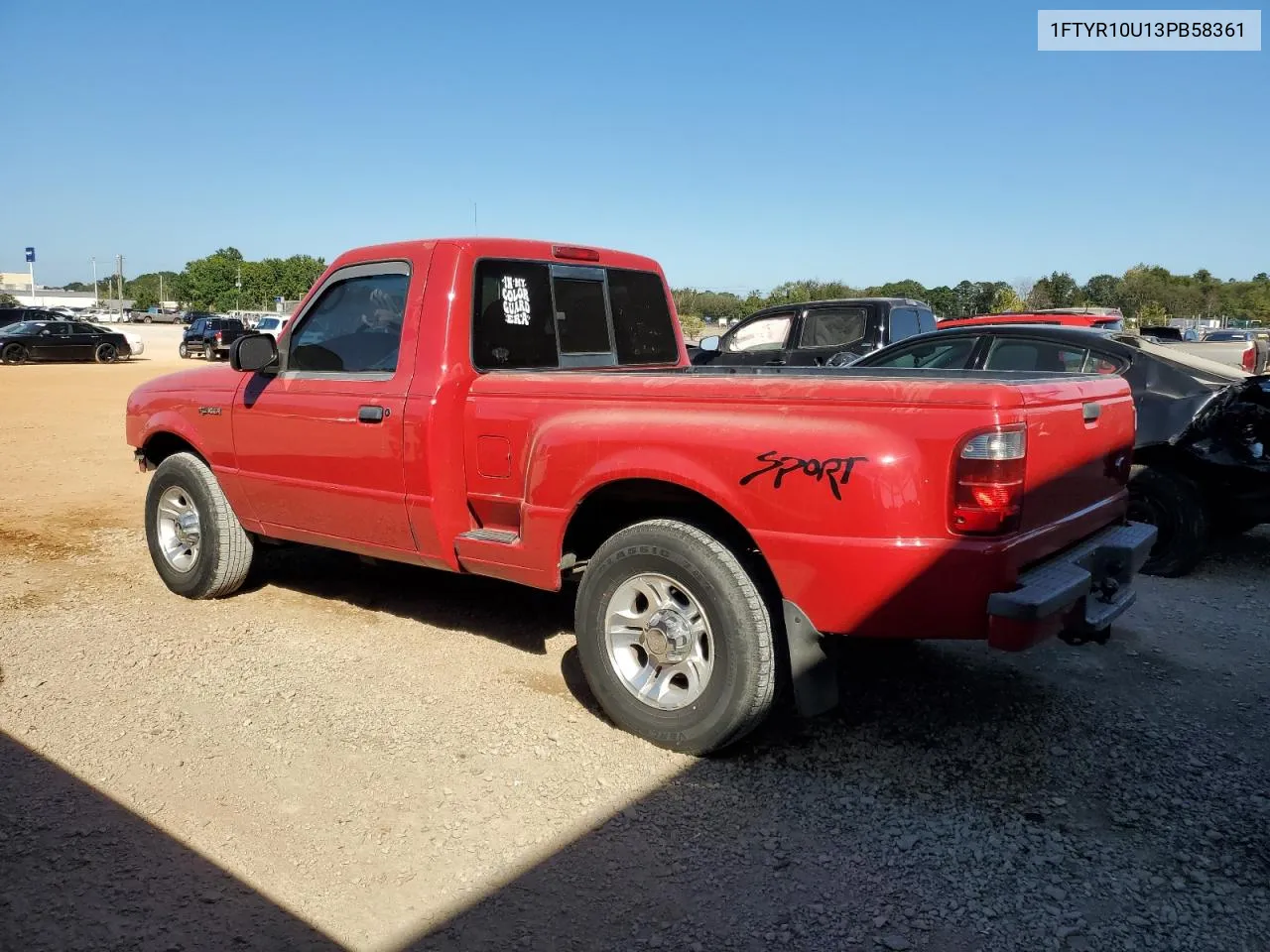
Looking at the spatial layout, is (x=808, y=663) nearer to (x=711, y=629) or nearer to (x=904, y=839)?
(x=711, y=629)

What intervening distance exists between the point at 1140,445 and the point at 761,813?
4256mm

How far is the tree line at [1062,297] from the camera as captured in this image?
51.1 m

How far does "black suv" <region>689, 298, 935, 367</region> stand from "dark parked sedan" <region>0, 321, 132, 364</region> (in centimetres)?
2538

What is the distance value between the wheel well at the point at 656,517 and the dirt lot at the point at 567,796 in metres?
0.69

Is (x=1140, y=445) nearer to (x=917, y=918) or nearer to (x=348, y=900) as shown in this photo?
(x=917, y=918)

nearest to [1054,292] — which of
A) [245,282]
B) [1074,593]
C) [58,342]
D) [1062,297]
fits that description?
[1062,297]

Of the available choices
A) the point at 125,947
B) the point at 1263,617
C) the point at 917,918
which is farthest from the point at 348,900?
the point at 1263,617

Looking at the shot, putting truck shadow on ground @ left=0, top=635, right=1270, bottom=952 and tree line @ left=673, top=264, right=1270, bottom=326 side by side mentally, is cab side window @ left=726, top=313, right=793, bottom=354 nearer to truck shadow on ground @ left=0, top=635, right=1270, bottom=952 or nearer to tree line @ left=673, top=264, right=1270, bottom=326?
truck shadow on ground @ left=0, top=635, right=1270, bottom=952

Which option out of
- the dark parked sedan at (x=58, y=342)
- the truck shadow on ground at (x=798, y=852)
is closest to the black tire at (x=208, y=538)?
the truck shadow on ground at (x=798, y=852)

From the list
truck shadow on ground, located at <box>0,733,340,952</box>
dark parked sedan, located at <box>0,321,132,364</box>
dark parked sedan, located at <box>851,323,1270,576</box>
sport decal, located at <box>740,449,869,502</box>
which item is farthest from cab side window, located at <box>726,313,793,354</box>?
dark parked sedan, located at <box>0,321,132,364</box>

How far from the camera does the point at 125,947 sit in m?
2.63

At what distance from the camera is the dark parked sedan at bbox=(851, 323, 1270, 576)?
6172mm

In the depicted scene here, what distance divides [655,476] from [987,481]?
45.7 inches

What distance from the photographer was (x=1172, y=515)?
20.7ft
